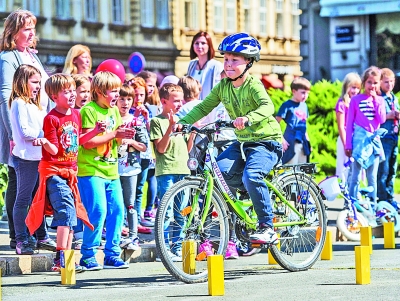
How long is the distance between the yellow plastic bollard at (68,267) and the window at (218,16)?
37.0 metres

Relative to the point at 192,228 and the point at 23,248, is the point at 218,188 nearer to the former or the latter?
the point at 192,228

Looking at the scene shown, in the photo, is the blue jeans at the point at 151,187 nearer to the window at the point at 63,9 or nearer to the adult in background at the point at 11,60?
the adult in background at the point at 11,60

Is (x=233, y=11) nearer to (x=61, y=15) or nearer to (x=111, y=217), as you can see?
(x=61, y=15)

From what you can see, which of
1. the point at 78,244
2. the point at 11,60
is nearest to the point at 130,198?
the point at 78,244

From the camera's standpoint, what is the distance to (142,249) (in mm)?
11609

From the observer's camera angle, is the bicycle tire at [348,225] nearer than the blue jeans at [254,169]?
No

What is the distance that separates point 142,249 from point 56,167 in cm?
174

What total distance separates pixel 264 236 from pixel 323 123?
1148 centimetres

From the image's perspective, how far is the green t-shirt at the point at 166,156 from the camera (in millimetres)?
11422

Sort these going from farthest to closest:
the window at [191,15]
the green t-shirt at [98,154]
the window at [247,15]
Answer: the window at [247,15]
the window at [191,15]
the green t-shirt at [98,154]

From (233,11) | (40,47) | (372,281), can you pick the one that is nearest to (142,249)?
(372,281)

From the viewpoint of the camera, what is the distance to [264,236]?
32.4 ft

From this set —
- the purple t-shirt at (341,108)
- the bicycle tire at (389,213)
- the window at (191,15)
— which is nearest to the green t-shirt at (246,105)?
the bicycle tire at (389,213)

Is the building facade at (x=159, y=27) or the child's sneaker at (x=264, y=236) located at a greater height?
the building facade at (x=159, y=27)
